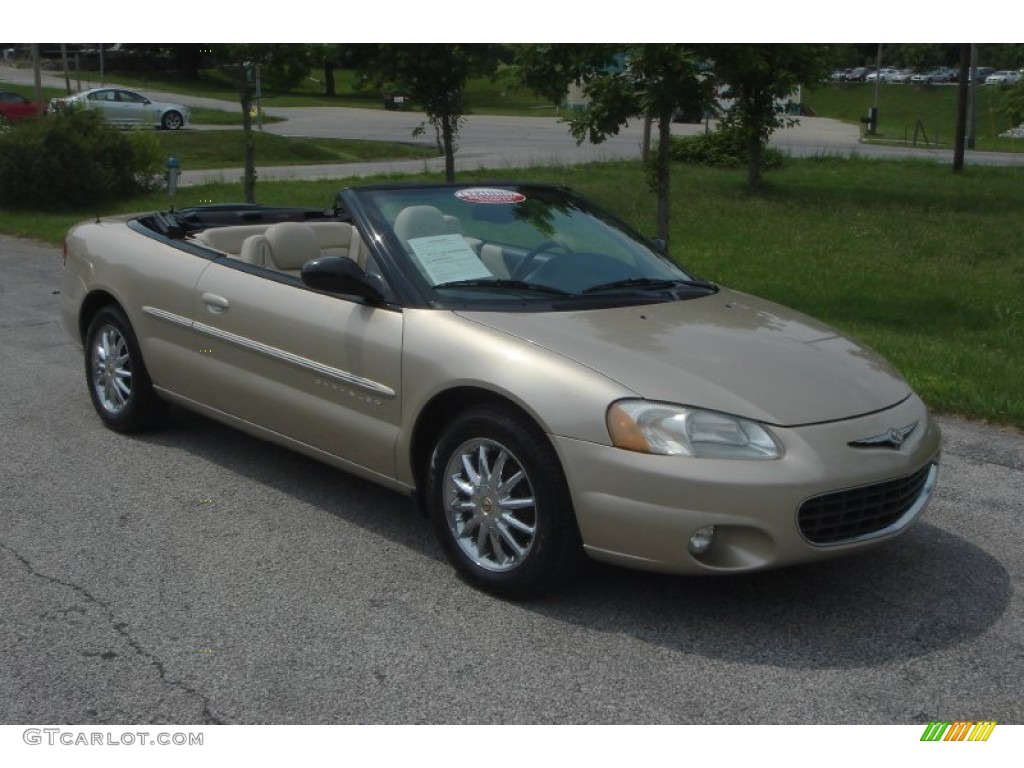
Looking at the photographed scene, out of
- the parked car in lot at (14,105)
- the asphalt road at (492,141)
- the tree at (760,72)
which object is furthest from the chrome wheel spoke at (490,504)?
the parked car in lot at (14,105)

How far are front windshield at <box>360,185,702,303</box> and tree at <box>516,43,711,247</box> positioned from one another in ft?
17.2

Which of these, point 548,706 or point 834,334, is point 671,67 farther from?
point 548,706

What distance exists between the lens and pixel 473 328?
16.0 feet

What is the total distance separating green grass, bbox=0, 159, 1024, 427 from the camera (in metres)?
8.98

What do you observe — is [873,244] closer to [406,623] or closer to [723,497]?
[723,497]

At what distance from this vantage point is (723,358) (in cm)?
473

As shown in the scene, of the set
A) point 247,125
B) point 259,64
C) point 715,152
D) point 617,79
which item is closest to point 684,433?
point 617,79

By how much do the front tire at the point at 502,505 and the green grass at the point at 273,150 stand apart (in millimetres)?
24057

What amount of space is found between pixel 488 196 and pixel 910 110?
6341cm

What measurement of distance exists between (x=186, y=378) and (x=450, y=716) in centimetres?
297

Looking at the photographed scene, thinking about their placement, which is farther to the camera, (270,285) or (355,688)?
(270,285)

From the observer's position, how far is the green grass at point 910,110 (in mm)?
47531

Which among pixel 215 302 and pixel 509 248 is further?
pixel 215 302

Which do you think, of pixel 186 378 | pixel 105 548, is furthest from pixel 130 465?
pixel 105 548
